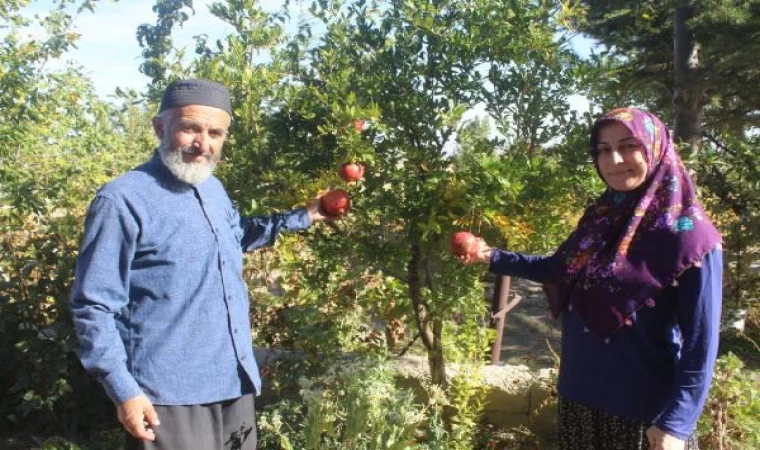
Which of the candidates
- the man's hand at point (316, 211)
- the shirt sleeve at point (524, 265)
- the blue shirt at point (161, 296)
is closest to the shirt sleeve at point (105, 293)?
the blue shirt at point (161, 296)

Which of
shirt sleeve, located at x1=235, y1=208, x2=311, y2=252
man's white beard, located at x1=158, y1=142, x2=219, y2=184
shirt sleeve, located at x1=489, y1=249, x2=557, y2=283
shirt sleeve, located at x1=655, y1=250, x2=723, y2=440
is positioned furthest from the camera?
shirt sleeve, located at x1=235, y1=208, x2=311, y2=252

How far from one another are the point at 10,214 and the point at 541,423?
309cm

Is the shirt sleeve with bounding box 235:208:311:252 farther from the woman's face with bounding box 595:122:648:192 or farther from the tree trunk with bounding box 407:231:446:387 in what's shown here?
the woman's face with bounding box 595:122:648:192

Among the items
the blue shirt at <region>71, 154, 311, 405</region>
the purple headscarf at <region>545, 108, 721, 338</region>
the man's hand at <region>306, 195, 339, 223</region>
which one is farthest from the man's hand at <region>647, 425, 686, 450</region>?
the man's hand at <region>306, 195, 339, 223</region>

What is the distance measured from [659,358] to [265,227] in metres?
1.38

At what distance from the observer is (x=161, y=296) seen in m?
1.88

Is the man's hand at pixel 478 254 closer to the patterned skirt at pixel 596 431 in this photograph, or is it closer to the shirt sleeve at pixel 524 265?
the shirt sleeve at pixel 524 265

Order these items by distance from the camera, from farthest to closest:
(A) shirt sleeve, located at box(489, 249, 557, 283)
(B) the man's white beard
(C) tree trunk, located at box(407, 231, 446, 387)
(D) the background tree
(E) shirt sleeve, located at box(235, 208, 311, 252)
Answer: (D) the background tree, (C) tree trunk, located at box(407, 231, 446, 387), (E) shirt sleeve, located at box(235, 208, 311, 252), (A) shirt sleeve, located at box(489, 249, 557, 283), (B) the man's white beard

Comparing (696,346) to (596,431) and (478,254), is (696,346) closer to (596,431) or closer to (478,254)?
(596,431)

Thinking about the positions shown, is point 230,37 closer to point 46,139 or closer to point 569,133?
point 569,133

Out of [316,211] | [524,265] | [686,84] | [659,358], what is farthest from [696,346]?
[686,84]

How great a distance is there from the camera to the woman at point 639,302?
5.46ft

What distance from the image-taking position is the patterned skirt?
185 cm

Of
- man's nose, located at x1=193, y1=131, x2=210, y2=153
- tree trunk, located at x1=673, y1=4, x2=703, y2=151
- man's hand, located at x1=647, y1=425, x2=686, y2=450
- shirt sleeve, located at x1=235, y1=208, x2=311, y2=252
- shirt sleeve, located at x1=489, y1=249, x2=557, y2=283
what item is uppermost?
tree trunk, located at x1=673, y1=4, x2=703, y2=151
